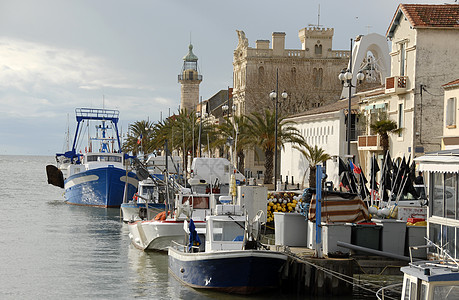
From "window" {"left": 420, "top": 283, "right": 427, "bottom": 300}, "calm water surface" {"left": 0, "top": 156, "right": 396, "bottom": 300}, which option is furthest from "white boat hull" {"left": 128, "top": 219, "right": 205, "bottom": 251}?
"window" {"left": 420, "top": 283, "right": 427, "bottom": 300}

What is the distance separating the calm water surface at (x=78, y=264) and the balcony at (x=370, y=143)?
16.8 meters

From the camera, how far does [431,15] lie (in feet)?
157

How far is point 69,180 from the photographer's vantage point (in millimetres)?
70125

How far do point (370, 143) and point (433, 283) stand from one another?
4004 centimetres

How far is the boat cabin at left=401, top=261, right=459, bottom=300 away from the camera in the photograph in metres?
13.9

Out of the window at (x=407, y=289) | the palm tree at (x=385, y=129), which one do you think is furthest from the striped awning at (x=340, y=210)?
the palm tree at (x=385, y=129)

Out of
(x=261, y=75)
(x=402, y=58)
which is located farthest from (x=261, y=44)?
(x=402, y=58)

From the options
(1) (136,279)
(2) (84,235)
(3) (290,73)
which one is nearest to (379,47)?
(3) (290,73)

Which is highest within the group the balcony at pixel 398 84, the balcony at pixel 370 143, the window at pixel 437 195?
the balcony at pixel 398 84

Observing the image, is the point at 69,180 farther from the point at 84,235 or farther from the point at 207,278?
the point at 207,278

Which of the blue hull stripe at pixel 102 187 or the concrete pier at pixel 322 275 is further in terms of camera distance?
the blue hull stripe at pixel 102 187

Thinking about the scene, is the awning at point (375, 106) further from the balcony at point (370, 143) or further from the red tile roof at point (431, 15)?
the red tile roof at point (431, 15)

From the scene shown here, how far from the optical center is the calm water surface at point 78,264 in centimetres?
2636

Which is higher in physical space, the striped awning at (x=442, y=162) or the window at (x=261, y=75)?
the window at (x=261, y=75)
